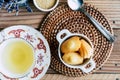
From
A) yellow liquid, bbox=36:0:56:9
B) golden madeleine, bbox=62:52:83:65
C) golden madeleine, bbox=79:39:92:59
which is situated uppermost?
yellow liquid, bbox=36:0:56:9

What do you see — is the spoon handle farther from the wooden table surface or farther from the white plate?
the white plate

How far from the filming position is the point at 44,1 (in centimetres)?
97

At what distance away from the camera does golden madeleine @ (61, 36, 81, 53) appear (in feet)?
2.99

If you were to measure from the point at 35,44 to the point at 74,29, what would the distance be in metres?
0.11

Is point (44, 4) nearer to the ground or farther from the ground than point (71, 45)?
farther from the ground

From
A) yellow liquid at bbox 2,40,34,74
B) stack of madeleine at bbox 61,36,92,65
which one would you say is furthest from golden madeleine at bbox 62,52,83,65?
yellow liquid at bbox 2,40,34,74

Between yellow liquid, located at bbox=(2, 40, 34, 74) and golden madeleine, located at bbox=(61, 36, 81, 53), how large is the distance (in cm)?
10

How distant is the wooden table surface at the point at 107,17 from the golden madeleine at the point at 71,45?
0.30 feet

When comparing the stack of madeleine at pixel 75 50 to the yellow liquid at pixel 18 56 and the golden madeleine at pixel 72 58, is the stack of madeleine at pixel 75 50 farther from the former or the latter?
the yellow liquid at pixel 18 56

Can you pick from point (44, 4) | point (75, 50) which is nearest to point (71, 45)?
point (75, 50)

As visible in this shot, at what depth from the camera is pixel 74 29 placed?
972mm

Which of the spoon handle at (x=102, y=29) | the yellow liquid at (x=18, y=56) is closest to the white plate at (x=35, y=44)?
the yellow liquid at (x=18, y=56)

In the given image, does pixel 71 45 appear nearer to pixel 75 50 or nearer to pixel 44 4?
pixel 75 50

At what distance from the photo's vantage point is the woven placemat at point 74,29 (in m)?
0.97
